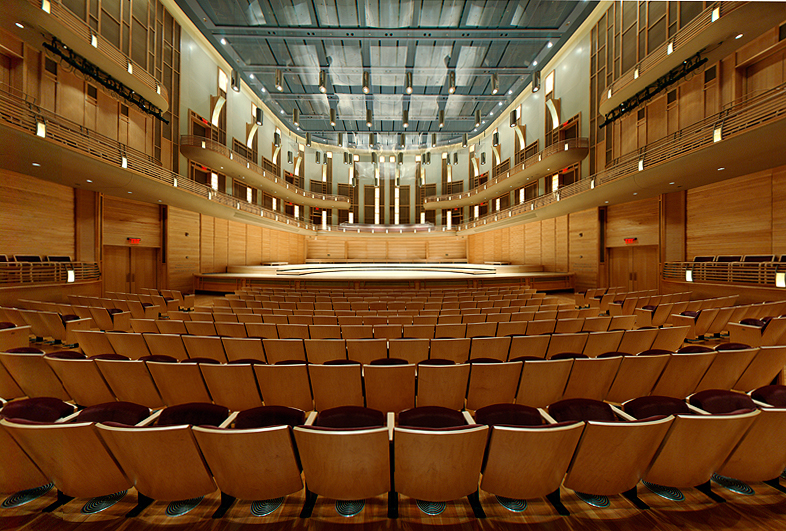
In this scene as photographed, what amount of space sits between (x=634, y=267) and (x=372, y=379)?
1365cm

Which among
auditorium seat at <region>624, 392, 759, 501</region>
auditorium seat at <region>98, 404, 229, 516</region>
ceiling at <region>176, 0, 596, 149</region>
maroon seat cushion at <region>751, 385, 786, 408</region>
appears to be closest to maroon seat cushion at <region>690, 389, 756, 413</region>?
maroon seat cushion at <region>751, 385, 786, 408</region>

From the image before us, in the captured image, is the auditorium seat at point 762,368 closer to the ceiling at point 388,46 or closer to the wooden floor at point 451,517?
the wooden floor at point 451,517

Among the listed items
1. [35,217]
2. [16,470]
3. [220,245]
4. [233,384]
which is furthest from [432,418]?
[220,245]

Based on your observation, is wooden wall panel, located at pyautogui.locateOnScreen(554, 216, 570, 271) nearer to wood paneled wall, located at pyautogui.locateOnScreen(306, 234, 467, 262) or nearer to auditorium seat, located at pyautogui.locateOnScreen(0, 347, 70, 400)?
wood paneled wall, located at pyautogui.locateOnScreen(306, 234, 467, 262)

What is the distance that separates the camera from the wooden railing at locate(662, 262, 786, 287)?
724cm

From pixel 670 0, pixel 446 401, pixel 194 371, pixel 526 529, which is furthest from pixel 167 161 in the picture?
pixel 670 0

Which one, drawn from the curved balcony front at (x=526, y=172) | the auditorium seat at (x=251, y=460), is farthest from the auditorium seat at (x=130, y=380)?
the curved balcony front at (x=526, y=172)

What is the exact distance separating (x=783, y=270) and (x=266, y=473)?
36.0 ft

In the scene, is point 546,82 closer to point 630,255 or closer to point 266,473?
point 630,255

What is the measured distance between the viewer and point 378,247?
85.5ft

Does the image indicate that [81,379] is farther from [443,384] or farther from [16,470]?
[443,384]

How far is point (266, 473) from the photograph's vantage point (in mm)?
1570

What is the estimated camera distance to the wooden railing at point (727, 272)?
7242mm

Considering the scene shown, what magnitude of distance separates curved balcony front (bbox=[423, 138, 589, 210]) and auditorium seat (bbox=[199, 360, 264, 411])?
50.4 feet
